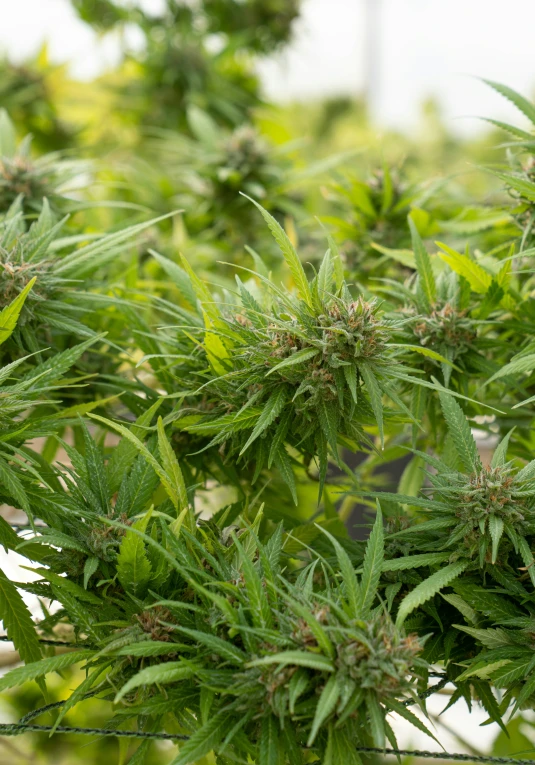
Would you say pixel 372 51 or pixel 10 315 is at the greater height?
pixel 372 51

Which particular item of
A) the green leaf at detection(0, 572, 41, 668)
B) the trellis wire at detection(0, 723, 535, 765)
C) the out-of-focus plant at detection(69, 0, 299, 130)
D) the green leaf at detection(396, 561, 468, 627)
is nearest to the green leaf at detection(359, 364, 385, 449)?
the green leaf at detection(396, 561, 468, 627)

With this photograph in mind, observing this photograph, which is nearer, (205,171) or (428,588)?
(428,588)

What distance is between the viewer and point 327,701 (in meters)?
0.40

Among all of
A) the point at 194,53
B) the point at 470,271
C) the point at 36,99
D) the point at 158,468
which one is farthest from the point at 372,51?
the point at 158,468

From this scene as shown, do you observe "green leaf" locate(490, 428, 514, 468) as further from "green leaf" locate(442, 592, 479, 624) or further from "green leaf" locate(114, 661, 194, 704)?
"green leaf" locate(114, 661, 194, 704)

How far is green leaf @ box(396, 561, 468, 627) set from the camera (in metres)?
0.46

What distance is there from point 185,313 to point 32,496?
200 millimetres

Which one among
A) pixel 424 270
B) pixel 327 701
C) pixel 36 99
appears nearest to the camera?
pixel 327 701

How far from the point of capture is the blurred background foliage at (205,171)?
89cm

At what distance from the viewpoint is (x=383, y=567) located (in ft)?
1.64

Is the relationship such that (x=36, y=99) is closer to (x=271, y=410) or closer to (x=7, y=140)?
(x=7, y=140)

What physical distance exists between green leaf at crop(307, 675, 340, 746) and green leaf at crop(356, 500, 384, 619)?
0.16ft

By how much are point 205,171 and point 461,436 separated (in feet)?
2.23

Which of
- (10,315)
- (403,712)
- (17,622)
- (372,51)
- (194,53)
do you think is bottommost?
(403,712)
